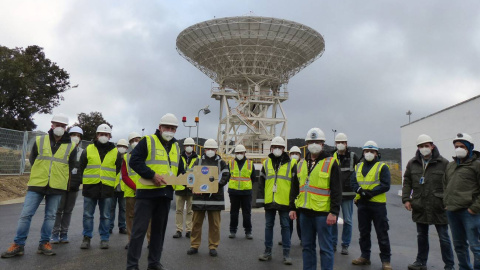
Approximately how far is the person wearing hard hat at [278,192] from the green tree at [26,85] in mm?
25987

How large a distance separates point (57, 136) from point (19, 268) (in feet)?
6.86

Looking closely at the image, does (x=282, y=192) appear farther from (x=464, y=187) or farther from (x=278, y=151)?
(x=464, y=187)

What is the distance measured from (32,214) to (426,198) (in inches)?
244

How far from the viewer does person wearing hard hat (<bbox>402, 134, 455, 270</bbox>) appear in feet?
16.5

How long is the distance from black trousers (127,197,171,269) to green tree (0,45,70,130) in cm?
2605

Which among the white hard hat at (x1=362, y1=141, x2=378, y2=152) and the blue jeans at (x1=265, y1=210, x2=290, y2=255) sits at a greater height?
the white hard hat at (x1=362, y1=141, x2=378, y2=152)

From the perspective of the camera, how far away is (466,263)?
4.59 m

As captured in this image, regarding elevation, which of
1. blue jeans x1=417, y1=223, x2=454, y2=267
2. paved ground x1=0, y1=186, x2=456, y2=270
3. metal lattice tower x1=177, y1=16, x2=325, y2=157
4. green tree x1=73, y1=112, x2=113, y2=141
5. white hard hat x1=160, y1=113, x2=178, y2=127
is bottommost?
paved ground x1=0, y1=186, x2=456, y2=270

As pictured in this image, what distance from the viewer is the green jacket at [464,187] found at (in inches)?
178

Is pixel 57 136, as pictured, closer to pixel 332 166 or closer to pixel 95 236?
pixel 95 236

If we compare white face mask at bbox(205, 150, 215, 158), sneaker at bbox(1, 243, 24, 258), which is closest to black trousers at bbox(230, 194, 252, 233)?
white face mask at bbox(205, 150, 215, 158)

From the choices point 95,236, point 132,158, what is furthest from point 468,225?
point 95,236

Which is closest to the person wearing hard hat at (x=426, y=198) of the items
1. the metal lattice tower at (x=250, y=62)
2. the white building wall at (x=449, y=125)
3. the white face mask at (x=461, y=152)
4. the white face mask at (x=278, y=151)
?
the white face mask at (x=461, y=152)

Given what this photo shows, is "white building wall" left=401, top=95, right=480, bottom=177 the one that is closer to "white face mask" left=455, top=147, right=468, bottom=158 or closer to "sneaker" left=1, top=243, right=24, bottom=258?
"white face mask" left=455, top=147, right=468, bottom=158
